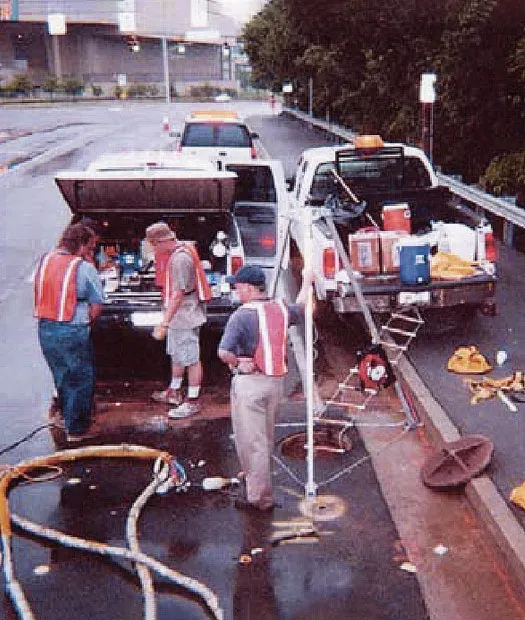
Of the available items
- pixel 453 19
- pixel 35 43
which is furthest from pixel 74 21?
pixel 453 19

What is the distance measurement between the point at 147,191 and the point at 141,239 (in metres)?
1.00

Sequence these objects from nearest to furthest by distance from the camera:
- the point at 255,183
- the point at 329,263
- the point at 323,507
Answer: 1. the point at 323,507
2. the point at 329,263
3. the point at 255,183

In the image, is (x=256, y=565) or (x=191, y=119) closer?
(x=256, y=565)

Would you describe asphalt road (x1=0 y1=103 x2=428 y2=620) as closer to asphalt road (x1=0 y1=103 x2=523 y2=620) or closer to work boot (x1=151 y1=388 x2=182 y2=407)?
asphalt road (x1=0 y1=103 x2=523 y2=620)

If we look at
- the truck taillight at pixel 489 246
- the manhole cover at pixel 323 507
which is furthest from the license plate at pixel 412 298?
the manhole cover at pixel 323 507

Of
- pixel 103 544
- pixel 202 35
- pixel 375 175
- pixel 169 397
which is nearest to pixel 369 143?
pixel 375 175

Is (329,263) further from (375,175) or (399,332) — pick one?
(375,175)

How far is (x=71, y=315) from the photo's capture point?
308 inches

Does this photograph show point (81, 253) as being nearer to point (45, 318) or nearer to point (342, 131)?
point (45, 318)

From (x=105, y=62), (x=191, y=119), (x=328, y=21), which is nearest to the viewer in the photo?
(x=328, y=21)

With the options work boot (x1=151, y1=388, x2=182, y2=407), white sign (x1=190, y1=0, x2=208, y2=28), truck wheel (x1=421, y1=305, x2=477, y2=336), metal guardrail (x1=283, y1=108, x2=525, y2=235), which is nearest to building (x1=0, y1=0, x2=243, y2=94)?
white sign (x1=190, y1=0, x2=208, y2=28)

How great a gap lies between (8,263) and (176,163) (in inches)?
207

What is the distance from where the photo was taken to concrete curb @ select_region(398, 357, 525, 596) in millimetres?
5844

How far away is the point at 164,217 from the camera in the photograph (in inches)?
406
